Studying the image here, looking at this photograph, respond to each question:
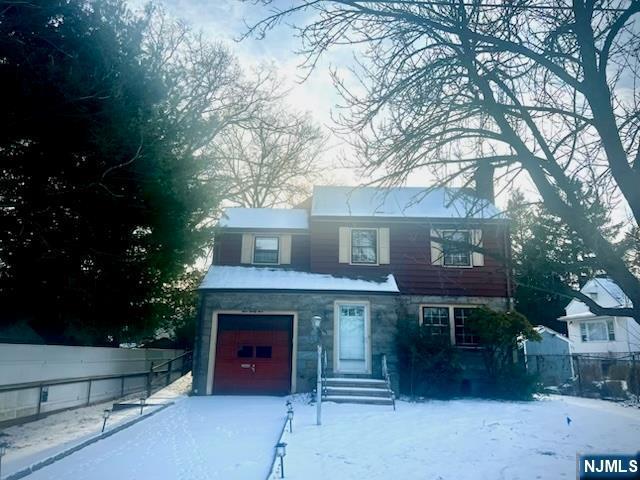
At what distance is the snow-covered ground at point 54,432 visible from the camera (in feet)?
24.2

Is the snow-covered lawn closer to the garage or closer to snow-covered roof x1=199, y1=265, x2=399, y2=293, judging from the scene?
the garage

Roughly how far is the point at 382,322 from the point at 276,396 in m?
4.57

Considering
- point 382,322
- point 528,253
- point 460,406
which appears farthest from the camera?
point 382,322

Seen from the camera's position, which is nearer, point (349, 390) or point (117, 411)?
point (117, 411)

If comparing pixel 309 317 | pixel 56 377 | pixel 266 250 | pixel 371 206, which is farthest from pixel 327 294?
pixel 56 377

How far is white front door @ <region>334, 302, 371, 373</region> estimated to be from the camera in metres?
15.1

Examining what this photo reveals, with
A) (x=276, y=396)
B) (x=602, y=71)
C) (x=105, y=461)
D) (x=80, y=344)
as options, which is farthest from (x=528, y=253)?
(x=80, y=344)

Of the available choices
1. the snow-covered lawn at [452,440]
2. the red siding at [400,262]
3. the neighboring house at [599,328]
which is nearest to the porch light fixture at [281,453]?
the snow-covered lawn at [452,440]

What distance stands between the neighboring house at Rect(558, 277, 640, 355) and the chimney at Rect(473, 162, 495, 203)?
26.7m

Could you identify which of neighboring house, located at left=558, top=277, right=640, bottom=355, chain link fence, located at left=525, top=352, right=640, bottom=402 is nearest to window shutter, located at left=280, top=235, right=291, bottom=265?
chain link fence, located at left=525, top=352, right=640, bottom=402

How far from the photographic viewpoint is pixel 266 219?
722 inches

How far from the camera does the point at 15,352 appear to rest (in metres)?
10.0

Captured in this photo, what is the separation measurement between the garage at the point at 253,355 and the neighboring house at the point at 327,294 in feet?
0.12

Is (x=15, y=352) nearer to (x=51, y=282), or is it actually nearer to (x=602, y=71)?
(x=51, y=282)
